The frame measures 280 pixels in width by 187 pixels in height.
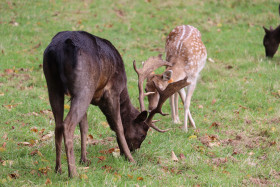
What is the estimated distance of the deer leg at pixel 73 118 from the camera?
13.2 feet

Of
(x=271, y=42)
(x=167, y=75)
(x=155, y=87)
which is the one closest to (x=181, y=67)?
(x=167, y=75)

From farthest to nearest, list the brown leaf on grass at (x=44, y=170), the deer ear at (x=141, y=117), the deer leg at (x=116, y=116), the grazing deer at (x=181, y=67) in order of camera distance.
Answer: the grazing deer at (x=181, y=67) → the deer ear at (x=141, y=117) → the deer leg at (x=116, y=116) → the brown leaf on grass at (x=44, y=170)

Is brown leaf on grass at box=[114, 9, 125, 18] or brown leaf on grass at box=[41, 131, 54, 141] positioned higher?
brown leaf on grass at box=[114, 9, 125, 18]

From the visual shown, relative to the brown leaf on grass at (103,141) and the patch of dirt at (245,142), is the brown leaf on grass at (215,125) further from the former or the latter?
the brown leaf on grass at (103,141)

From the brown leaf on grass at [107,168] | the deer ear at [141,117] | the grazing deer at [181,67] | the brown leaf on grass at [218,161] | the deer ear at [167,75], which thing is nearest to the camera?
the brown leaf on grass at [107,168]

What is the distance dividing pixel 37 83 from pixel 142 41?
433 cm

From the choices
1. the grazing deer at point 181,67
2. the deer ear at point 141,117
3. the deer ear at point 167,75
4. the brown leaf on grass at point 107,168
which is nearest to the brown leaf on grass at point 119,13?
the grazing deer at point 181,67

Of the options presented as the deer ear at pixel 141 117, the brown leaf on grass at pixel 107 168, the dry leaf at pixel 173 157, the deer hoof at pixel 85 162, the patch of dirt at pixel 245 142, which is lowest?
the patch of dirt at pixel 245 142

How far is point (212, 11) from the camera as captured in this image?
46.4ft

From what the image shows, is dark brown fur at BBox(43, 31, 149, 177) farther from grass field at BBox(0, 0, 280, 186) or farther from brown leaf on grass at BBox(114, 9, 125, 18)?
brown leaf on grass at BBox(114, 9, 125, 18)

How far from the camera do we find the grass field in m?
4.81

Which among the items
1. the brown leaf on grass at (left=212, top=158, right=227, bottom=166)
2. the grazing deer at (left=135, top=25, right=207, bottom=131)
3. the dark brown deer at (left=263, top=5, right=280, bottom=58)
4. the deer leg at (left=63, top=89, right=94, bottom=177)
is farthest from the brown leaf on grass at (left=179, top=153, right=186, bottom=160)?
the dark brown deer at (left=263, top=5, right=280, bottom=58)

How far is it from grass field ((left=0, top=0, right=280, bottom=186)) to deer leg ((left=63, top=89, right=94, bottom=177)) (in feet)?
1.02

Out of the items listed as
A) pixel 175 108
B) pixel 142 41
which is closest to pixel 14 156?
pixel 175 108
